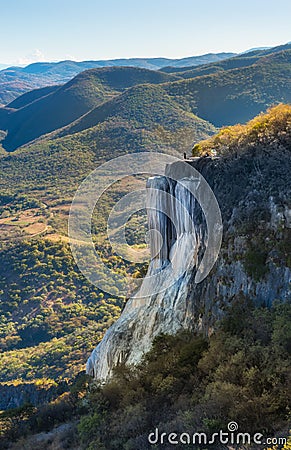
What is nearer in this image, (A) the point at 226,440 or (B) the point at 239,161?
(A) the point at 226,440

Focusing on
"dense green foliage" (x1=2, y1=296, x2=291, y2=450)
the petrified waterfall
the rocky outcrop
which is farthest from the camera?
the petrified waterfall

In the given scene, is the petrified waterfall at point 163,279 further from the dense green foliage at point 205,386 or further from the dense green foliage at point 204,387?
the dense green foliage at point 205,386

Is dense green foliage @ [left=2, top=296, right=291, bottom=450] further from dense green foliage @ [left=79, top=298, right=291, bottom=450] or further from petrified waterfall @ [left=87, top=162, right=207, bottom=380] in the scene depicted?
petrified waterfall @ [left=87, top=162, right=207, bottom=380]

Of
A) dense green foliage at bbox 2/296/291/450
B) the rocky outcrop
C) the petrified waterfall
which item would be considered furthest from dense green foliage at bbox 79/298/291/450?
the petrified waterfall

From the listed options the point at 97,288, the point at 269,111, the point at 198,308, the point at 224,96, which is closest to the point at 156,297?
the point at 198,308

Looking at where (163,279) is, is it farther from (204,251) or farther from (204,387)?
(204,387)

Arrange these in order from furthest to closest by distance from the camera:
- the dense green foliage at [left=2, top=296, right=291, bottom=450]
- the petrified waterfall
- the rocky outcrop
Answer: the petrified waterfall, the rocky outcrop, the dense green foliage at [left=2, top=296, right=291, bottom=450]

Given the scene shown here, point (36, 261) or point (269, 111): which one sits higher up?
point (269, 111)

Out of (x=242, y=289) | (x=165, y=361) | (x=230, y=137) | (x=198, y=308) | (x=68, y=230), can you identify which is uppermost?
(x=230, y=137)

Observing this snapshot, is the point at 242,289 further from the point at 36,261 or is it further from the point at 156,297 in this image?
the point at 36,261
